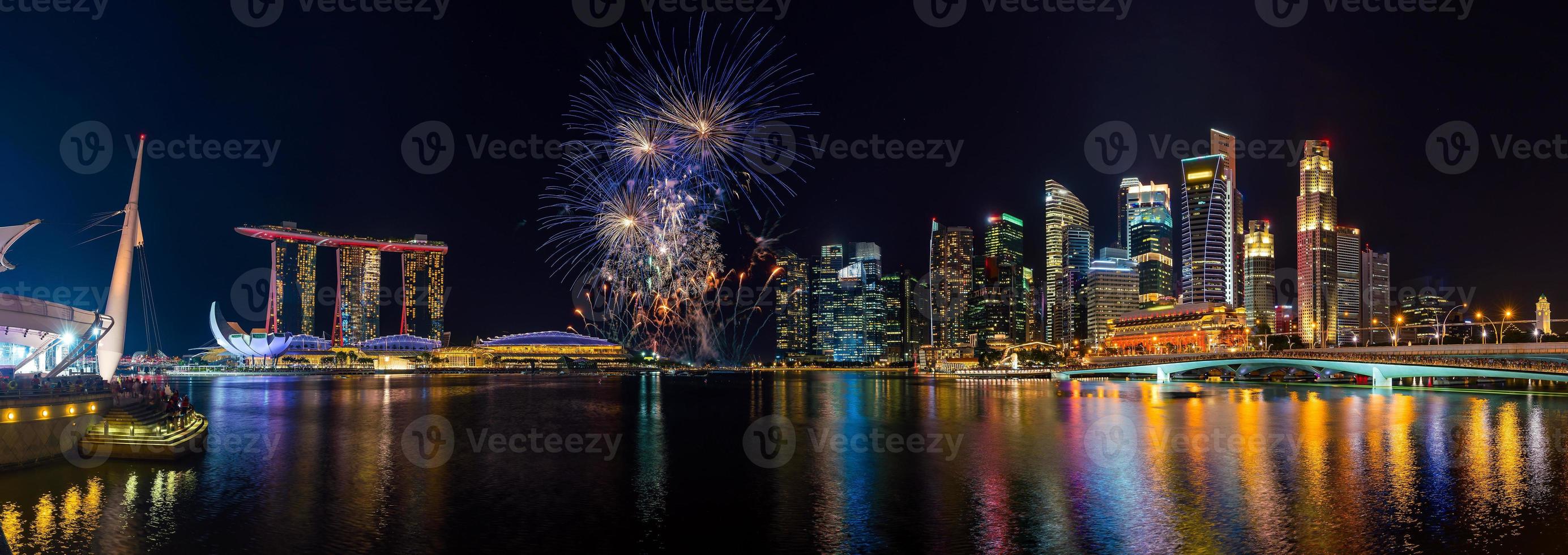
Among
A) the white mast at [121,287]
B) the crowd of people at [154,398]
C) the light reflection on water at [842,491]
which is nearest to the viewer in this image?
the light reflection on water at [842,491]

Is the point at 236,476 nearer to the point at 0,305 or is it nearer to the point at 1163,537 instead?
the point at 0,305

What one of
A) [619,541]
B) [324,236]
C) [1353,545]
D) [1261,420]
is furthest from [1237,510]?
[324,236]

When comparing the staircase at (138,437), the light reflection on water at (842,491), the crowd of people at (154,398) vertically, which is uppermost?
the crowd of people at (154,398)

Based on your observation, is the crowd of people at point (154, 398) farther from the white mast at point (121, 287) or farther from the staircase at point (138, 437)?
the white mast at point (121, 287)

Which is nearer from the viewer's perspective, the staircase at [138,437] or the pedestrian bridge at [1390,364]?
the staircase at [138,437]

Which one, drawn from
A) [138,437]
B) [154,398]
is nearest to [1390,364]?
[138,437]

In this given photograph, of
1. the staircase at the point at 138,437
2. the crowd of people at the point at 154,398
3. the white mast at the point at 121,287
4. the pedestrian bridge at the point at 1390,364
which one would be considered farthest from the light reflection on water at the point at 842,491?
the pedestrian bridge at the point at 1390,364
